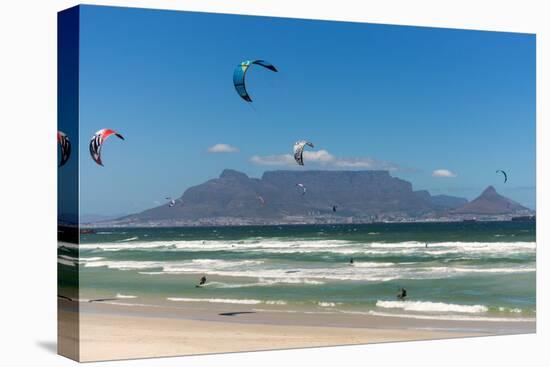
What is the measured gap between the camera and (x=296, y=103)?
13.2m

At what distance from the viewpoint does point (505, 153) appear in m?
14.4

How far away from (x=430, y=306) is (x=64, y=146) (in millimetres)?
4384

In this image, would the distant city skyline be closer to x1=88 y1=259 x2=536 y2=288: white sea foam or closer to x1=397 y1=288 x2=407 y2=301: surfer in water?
x1=88 y1=259 x2=536 y2=288: white sea foam

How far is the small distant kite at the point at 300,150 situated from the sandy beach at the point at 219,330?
1.62 metres

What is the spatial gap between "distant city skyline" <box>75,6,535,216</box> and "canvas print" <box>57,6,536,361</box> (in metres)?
0.02

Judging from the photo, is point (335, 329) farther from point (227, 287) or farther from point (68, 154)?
point (68, 154)

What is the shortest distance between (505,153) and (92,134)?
5.04m

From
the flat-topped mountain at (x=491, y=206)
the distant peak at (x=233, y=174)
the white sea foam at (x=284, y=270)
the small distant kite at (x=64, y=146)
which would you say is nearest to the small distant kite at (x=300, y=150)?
the distant peak at (x=233, y=174)

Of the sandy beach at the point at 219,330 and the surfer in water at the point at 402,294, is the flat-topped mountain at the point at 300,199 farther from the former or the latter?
the sandy beach at the point at 219,330

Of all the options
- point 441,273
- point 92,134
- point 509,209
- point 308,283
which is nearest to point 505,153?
point 509,209

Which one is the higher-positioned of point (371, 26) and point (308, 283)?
point (371, 26)

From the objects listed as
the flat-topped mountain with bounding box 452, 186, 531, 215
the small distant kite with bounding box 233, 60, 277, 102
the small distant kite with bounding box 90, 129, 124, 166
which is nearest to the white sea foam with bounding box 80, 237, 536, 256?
the flat-topped mountain with bounding box 452, 186, 531, 215

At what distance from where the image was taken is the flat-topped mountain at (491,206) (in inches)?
555

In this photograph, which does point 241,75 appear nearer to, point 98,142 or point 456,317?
point 98,142
